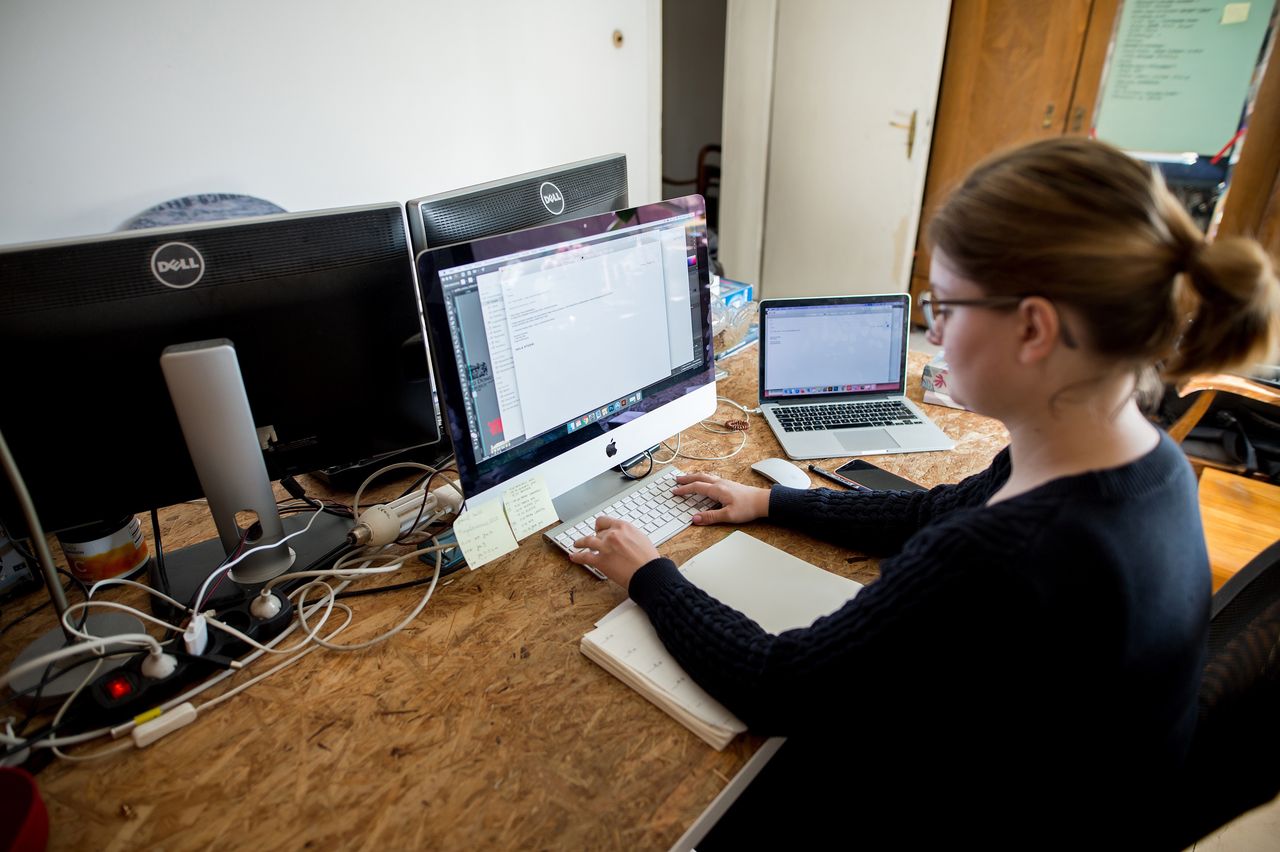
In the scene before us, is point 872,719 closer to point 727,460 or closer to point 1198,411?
point 727,460

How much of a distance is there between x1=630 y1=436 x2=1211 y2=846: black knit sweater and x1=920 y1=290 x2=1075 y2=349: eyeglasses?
14cm

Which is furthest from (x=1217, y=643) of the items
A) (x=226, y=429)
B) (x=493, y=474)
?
(x=226, y=429)

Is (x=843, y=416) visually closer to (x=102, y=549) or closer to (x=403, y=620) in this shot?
(x=403, y=620)

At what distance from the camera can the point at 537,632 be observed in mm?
954

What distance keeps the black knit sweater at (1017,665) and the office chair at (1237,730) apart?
0.16 ft

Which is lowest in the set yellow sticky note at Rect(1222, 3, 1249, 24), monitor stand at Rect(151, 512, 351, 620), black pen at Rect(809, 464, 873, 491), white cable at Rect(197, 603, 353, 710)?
black pen at Rect(809, 464, 873, 491)

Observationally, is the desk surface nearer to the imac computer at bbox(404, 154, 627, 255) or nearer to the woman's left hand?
the woman's left hand

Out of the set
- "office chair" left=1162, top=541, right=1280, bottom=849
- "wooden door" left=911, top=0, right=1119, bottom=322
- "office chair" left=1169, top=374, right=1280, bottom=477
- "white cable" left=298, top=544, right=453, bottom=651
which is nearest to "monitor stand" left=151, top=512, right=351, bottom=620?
"white cable" left=298, top=544, right=453, bottom=651

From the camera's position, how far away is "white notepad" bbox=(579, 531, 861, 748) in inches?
32.3

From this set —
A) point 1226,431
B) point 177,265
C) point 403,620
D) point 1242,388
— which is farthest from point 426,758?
point 1242,388

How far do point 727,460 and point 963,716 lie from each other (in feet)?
2.35

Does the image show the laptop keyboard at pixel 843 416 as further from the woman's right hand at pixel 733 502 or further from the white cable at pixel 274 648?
the white cable at pixel 274 648

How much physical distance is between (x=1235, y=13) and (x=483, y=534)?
11.5ft

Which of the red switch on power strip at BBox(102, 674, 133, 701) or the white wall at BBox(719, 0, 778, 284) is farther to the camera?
the white wall at BBox(719, 0, 778, 284)
